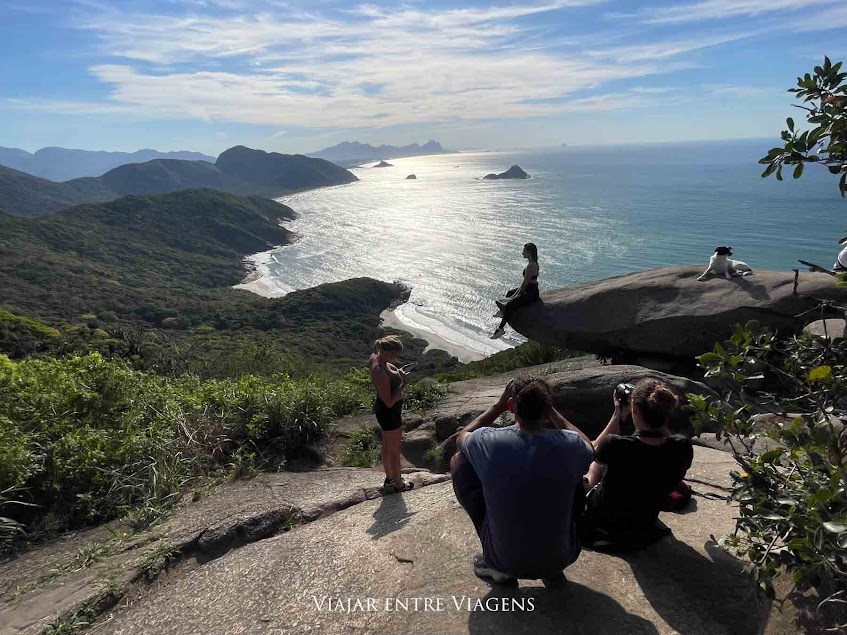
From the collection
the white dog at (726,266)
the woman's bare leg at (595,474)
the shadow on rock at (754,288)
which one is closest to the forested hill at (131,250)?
the white dog at (726,266)

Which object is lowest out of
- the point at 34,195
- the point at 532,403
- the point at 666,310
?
the point at 666,310

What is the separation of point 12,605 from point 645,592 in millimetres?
4605

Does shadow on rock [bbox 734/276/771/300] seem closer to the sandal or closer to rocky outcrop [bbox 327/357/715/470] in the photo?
rocky outcrop [bbox 327/357/715/470]

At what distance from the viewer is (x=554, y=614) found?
3.21 m

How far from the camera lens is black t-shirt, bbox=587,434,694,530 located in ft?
11.2

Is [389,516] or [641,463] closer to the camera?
[641,463]

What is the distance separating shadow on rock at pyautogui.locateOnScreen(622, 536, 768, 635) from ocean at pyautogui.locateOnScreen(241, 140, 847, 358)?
37047 mm

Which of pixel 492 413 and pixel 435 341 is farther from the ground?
pixel 492 413

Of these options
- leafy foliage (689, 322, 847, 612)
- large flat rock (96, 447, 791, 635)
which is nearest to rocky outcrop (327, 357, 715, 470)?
large flat rock (96, 447, 791, 635)

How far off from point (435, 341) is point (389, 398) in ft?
130

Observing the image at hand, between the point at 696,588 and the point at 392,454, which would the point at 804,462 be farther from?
the point at 392,454

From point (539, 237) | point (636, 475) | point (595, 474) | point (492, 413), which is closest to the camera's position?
point (636, 475)

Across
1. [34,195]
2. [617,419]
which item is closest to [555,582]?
[617,419]

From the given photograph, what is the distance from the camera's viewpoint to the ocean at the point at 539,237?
178ft
